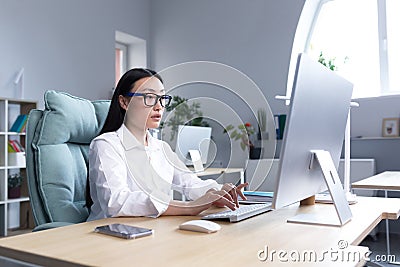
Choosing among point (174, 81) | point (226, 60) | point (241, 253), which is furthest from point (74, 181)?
point (226, 60)

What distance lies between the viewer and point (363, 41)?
399 cm

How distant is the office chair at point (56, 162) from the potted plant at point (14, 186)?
7.54 ft

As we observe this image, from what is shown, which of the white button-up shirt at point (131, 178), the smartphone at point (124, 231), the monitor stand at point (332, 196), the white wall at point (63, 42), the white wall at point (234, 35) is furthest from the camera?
the white wall at point (234, 35)

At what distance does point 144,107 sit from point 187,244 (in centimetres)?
66

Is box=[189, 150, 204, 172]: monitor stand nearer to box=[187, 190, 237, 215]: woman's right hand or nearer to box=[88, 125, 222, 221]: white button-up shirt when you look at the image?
box=[88, 125, 222, 221]: white button-up shirt

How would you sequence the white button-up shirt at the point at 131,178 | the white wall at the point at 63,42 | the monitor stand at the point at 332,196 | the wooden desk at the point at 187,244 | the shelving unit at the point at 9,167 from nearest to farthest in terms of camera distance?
the wooden desk at the point at 187,244 < the monitor stand at the point at 332,196 < the white button-up shirt at the point at 131,178 < the shelving unit at the point at 9,167 < the white wall at the point at 63,42

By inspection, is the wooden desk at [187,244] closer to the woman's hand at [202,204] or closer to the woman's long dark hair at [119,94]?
the woman's hand at [202,204]

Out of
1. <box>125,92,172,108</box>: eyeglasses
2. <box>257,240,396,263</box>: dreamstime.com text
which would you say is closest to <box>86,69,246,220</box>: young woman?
<box>125,92,172,108</box>: eyeglasses

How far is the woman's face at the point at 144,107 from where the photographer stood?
1.36m

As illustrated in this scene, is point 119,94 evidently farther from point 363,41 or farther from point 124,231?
point 363,41

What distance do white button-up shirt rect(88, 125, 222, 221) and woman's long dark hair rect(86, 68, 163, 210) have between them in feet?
0.16

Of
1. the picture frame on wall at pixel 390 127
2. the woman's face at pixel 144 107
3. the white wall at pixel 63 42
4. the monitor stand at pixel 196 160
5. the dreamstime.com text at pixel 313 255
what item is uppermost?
the white wall at pixel 63 42

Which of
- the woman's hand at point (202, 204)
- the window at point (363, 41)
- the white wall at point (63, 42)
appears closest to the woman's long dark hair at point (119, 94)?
the woman's hand at point (202, 204)

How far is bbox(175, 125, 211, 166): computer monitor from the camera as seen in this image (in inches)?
103
